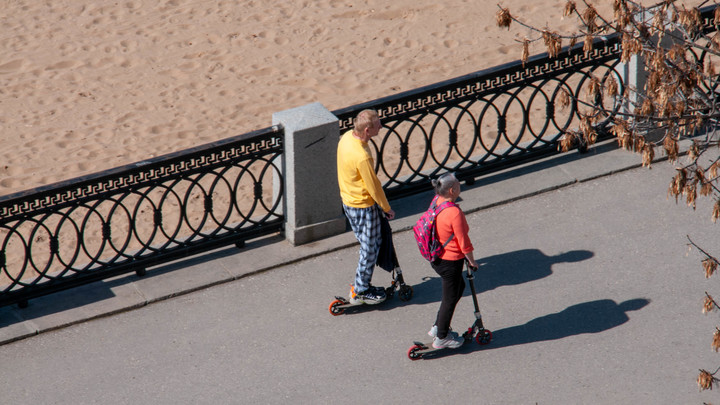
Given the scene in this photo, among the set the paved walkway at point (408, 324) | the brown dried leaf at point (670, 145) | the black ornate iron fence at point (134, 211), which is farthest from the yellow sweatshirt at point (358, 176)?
the brown dried leaf at point (670, 145)

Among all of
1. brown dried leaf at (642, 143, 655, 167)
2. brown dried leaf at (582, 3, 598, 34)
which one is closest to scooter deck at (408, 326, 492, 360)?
brown dried leaf at (642, 143, 655, 167)

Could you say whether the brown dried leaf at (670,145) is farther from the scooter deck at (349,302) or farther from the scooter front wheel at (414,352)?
the scooter deck at (349,302)

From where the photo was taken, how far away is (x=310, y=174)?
11047 millimetres

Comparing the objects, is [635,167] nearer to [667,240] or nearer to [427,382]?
[667,240]

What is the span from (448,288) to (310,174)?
2.49 m

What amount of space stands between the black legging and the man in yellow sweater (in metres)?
0.77

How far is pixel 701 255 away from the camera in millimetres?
10680

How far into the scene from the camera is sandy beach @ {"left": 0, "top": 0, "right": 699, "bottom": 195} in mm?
15352

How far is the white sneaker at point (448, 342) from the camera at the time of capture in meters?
9.38

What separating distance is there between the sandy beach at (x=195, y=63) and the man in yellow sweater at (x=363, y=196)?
5.83 meters

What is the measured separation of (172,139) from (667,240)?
291 inches

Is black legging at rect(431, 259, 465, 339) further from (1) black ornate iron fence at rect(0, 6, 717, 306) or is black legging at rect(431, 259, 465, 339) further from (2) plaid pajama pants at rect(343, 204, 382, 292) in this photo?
(1) black ornate iron fence at rect(0, 6, 717, 306)

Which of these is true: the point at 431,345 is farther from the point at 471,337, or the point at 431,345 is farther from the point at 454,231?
the point at 454,231

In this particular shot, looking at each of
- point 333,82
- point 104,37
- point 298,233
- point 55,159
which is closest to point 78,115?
point 55,159
